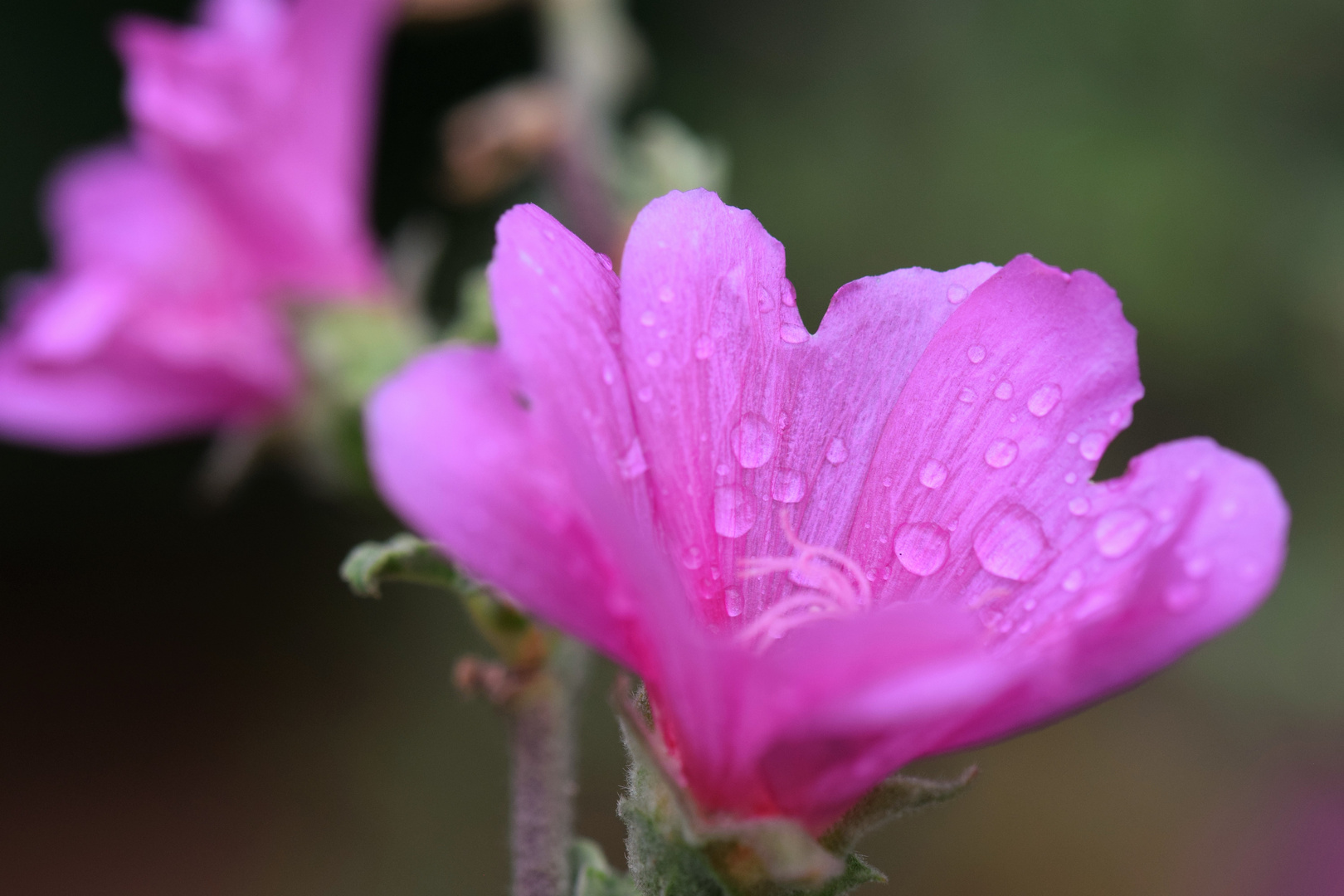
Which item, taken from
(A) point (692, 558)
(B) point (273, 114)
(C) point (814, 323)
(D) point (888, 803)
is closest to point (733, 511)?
(A) point (692, 558)

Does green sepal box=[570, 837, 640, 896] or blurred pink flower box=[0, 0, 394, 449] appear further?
blurred pink flower box=[0, 0, 394, 449]

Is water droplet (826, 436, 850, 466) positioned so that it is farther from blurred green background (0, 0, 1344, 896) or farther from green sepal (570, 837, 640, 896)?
blurred green background (0, 0, 1344, 896)

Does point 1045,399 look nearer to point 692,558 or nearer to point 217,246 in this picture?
point 692,558

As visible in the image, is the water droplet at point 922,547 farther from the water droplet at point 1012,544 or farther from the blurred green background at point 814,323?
the blurred green background at point 814,323

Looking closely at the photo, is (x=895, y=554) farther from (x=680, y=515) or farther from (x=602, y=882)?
(x=602, y=882)

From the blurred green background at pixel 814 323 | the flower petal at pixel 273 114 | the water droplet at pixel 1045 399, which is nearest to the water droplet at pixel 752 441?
the water droplet at pixel 1045 399

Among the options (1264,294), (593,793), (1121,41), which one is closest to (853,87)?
(1121,41)

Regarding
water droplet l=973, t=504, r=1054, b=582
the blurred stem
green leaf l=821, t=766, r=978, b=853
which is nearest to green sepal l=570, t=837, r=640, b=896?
the blurred stem
